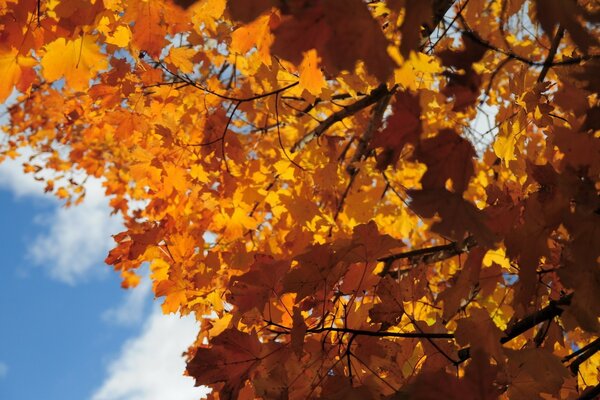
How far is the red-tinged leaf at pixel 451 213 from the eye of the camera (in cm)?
101

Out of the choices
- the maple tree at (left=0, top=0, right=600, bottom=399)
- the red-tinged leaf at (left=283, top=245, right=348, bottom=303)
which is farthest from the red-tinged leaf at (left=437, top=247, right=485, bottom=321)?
the red-tinged leaf at (left=283, top=245, right=348, bottom=303)

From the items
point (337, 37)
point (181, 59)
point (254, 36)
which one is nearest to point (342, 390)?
point (337, 37)

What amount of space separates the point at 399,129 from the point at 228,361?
3.02 ft

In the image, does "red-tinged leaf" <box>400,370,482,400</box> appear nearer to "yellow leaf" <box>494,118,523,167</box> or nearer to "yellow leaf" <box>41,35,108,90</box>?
"yellow leaf" <box>494,118,523,167</box>

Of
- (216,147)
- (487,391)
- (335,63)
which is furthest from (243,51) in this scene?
(487,391)

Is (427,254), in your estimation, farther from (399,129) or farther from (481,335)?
(399,129)

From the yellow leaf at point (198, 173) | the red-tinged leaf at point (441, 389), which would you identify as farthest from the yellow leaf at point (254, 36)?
the red-tinged leaf at point (441, 389)

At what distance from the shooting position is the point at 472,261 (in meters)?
1.51

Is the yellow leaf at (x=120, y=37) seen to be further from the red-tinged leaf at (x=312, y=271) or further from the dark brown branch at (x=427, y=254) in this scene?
the dark brown branch at (x=427, y=254)

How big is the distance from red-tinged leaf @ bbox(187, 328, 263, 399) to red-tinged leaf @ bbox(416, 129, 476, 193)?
0.80 metres

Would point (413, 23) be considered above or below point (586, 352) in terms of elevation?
above

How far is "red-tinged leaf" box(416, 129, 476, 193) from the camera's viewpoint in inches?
43.1

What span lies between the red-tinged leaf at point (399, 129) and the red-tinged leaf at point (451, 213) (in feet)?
0.38

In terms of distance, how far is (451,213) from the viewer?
1.03 m
